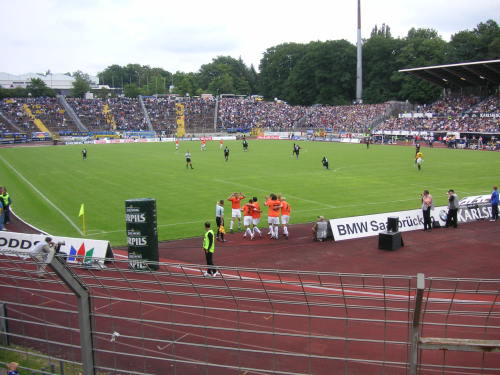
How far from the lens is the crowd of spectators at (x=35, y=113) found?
86312mm

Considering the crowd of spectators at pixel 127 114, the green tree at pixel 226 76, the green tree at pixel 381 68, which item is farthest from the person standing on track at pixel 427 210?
the green tree at pixel 226 76

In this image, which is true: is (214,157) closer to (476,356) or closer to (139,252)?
(139,252)

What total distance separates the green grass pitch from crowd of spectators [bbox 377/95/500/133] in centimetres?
1971

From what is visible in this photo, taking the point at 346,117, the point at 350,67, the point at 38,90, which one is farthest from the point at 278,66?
the point at 38,90

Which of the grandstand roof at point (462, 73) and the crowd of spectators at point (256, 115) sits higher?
the grandstand roof at point (462, 73)

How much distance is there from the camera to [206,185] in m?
31.0

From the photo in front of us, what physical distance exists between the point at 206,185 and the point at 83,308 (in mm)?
25392

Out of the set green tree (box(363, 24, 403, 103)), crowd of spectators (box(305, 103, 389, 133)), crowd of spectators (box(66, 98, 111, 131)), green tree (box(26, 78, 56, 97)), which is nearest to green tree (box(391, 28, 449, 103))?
green tree (box(363, 24, 403, 103))

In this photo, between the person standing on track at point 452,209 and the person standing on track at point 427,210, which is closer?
the person standing on track at point 427,210

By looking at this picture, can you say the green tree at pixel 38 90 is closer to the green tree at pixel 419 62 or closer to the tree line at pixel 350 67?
the tree line at pixel 350 67

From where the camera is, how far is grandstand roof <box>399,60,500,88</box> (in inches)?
2621

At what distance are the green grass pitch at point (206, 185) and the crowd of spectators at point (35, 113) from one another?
4238cm

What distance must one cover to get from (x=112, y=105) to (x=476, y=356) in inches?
3942

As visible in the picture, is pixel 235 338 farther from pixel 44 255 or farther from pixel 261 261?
pixel 261 261
